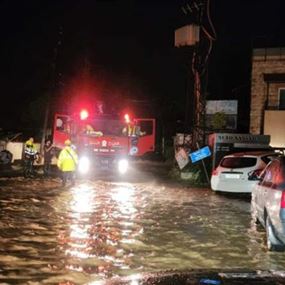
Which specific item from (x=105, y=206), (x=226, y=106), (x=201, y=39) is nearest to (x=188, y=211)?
(x=105, y=206)

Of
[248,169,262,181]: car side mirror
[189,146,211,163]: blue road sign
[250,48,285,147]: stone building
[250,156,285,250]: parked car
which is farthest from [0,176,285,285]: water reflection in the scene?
[250,48,285,147]: stone building

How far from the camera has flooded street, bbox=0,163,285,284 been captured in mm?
8547

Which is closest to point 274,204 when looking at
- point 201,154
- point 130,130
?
point 201,154

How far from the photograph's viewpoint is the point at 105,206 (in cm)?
1526

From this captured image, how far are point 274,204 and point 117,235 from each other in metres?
→ 3.08

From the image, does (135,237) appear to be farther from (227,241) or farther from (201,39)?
(201,39)

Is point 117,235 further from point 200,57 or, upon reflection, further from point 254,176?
point 200,57

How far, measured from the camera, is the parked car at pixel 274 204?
30.4 ft

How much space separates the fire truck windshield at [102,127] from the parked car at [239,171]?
7015mm

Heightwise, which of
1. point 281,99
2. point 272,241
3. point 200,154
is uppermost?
point 281,99

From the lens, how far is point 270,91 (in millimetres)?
29219

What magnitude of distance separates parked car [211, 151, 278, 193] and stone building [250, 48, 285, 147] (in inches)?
421

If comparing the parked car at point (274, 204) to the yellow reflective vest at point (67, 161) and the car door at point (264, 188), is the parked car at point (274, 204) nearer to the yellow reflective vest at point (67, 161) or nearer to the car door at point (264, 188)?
the car door at point (264, 188)

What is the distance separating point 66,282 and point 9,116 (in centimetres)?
4941
